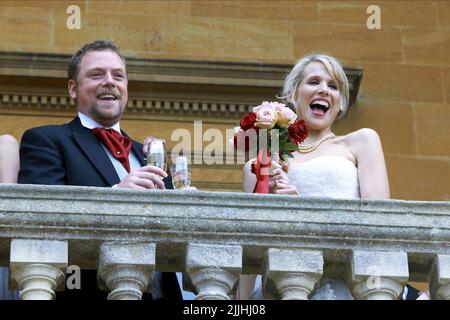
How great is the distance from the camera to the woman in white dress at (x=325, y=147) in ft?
34.4

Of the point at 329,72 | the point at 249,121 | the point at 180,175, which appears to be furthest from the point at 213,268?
the point at 329,72

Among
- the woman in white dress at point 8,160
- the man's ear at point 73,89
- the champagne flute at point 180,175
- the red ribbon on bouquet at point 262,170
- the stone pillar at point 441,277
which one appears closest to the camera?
the stone pillar at point 441,277

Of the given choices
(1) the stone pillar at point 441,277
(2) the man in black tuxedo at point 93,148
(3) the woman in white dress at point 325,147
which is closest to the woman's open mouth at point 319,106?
(3) the woman in white dress at point 325,147

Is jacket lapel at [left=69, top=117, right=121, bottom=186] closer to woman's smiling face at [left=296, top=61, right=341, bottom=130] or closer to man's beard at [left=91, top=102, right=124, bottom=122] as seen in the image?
man's beard at [left=91, top=102, right=124, bottom=122]

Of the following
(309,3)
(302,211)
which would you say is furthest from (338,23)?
(302,211)

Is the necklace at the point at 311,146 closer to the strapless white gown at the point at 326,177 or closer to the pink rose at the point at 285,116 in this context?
the strapless white gown at the point at 326,177

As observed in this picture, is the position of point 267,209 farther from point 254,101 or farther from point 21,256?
point 254,101

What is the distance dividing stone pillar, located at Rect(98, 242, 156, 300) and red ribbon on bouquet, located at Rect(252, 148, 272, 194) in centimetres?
120

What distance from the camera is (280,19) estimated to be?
14.5m

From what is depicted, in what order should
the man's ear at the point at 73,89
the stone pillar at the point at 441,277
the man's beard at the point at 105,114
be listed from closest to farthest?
the stone pillar at the point at 441,277
the man's beard at the point at 105,114
the man's ear at the point at 73,89

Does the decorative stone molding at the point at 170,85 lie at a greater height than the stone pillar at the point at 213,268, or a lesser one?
greater

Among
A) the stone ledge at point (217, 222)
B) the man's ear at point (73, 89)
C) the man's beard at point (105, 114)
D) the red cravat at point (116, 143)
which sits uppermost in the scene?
the man's ear at point (73, 89)

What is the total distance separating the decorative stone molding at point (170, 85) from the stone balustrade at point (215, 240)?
16.6 ft

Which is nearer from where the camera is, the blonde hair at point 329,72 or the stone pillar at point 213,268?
the stone pillar at point 213,268
